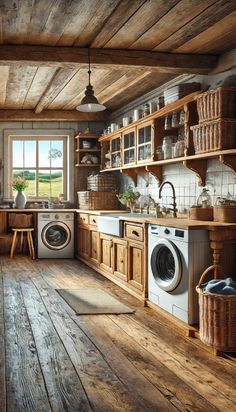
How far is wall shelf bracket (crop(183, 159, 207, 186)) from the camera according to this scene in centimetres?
478

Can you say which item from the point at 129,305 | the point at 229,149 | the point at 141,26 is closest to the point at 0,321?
the point at 129,305

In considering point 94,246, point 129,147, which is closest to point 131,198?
point 129,147

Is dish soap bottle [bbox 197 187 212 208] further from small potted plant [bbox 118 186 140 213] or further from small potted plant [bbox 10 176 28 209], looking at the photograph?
small potted plant [bbox 10 176 28 209]

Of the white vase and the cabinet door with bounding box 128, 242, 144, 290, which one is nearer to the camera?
the cabinet door with bounding box 128, 242, 144, 290

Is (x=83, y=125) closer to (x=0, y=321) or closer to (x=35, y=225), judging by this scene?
(x=35, y=225)

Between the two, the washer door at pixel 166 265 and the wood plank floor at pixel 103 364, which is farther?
the washer door at pixel 166 265

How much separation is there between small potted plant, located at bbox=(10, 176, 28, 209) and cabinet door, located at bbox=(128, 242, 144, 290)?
357 cm

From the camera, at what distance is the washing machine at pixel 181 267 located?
12.3ft

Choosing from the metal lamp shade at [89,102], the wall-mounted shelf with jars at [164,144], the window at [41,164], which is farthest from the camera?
the window at [41,164]

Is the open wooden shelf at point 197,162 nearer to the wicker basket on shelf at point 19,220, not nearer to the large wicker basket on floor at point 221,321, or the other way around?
the large wicker basket on floor at point 221,321

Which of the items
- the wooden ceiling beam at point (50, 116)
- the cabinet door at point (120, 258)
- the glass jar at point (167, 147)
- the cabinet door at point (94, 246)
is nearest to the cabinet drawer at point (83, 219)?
the cabinet door at point (94, 246)

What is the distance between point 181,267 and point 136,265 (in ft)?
4.19

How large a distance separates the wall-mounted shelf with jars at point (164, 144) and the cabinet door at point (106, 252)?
1.02 metres

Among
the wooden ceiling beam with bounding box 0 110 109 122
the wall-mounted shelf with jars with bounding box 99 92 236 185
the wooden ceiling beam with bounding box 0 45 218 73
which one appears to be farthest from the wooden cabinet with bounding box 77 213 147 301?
the wooden ceiling beam with bounding box 0 110 109 122
